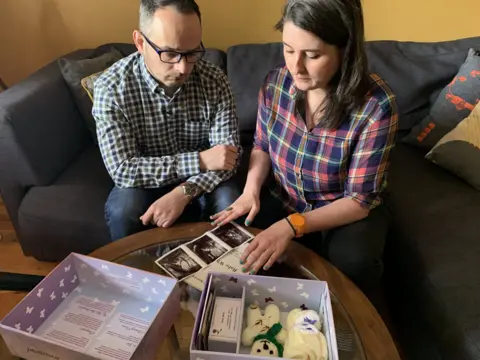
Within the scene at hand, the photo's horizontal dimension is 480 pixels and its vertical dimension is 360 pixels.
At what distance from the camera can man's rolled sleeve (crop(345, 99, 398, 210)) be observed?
123 centimetres

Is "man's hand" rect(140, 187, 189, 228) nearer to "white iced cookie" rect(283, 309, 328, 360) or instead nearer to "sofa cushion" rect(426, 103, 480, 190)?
"white iced cookie" rect(283, 309, 328, 360)

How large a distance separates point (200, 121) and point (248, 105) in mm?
476

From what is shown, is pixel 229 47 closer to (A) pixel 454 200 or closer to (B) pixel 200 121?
(B) pixel 200 121

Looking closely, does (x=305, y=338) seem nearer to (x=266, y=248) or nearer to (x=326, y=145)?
(x=266, y=248)

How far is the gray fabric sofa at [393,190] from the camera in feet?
4.21

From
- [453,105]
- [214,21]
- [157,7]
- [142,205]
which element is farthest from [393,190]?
[214,21]

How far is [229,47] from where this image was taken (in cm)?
211

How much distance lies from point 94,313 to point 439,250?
103 centimetres

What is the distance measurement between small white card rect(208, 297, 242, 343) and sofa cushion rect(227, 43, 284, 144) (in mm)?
1118

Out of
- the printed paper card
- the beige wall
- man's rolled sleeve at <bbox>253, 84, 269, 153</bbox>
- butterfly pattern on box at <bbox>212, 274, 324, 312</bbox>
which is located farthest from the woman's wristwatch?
the beige wall

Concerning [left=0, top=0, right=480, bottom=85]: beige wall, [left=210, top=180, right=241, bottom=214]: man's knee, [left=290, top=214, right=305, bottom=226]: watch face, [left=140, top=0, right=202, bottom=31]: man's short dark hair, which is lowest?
[left=210, top=180, right=241, bottom=214]: man's knee

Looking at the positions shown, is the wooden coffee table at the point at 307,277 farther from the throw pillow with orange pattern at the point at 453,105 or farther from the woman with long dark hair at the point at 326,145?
the throw pillow with orange pattern at the point at 453,105

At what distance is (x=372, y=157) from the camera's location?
125cm

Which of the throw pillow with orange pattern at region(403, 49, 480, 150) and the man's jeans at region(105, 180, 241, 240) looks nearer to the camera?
the man's jeans at region(105, 180, 241, 240)
